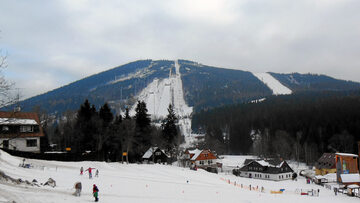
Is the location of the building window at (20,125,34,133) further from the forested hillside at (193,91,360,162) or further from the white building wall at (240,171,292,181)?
the forested hillside at (193,91,360,162)

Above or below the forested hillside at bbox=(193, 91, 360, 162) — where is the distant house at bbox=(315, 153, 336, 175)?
below

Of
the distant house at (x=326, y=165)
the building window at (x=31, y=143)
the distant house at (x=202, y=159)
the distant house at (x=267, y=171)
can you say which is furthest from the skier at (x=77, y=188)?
the distant house at (x=326, y=165)

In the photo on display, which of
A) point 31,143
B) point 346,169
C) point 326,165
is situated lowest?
point 326,165

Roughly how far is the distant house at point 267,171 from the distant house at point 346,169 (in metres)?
11.7

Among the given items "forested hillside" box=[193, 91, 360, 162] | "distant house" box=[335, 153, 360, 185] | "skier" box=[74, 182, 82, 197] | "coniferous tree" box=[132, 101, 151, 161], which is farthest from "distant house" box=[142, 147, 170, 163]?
"skier" box=[74, 182, 82, 197]

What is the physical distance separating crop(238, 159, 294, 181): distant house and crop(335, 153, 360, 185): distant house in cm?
1171

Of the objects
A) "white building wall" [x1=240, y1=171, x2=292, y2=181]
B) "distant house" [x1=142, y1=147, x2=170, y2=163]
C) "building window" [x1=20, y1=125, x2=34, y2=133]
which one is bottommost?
"white building wall" [x1=240, y1=171, x2=292, y2=181]

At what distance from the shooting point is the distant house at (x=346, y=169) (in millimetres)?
51031

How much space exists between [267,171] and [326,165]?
15492 millimetres

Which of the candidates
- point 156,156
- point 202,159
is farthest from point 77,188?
point 202,159

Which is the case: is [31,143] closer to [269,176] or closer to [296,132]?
[269,176]

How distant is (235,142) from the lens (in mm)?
120375

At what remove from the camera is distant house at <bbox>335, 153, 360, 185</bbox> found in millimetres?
51031

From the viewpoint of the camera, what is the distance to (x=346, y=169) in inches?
2233
